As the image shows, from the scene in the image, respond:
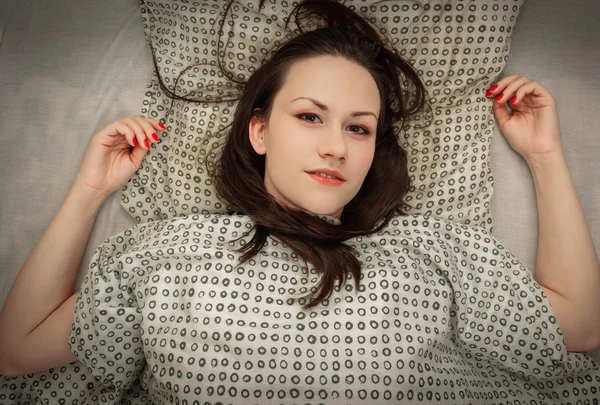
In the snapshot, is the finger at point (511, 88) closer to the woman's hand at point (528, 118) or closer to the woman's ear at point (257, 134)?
the woman's hand at point (528, 118)

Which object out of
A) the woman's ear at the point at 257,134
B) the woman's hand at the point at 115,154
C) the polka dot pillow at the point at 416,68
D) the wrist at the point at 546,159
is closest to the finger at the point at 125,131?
the woman's hand at the point at 115,154

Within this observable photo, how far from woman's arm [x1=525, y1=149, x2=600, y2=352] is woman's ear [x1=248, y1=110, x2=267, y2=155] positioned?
39.4 inches

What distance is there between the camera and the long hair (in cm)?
164


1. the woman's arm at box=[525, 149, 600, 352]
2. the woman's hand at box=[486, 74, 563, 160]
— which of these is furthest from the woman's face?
the woman's arm at box=[525, 149, 600, 352]

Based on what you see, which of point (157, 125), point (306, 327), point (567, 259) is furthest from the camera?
point (157, 125)

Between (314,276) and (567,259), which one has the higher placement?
(567,259)

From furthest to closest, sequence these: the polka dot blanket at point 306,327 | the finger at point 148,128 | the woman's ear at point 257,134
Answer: the finger at point 148,128 < the woman's ear at point 257,134 < the polka dot blanket at point 306,327

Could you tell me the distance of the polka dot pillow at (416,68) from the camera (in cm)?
193

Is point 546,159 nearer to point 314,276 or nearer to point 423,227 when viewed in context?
point 423,227

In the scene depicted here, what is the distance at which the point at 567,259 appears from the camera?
5.88ft

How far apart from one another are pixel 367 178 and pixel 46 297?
1.16 meters

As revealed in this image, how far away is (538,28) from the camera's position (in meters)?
2.07

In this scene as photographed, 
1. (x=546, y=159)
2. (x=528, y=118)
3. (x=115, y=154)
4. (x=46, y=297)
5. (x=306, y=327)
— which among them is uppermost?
(x=528, y=118)

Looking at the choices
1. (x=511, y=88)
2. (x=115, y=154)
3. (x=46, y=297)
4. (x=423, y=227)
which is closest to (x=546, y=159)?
(x=511, y=88)
